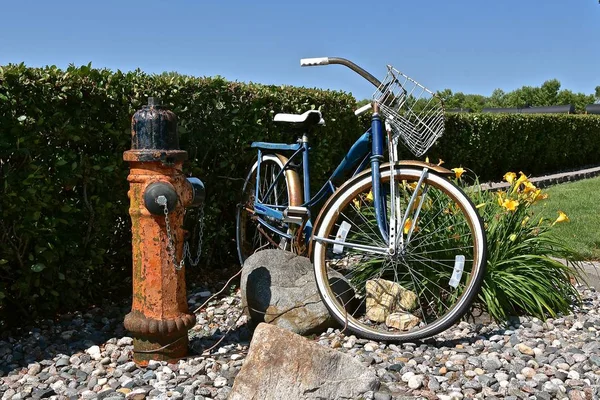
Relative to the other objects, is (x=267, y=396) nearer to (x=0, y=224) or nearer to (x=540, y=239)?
(x=0, y=224)

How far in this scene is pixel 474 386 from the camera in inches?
110

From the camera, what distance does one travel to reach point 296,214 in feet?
13.3

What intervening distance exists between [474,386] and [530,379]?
32 cm

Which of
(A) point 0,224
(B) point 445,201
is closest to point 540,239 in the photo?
(B) point 445,201

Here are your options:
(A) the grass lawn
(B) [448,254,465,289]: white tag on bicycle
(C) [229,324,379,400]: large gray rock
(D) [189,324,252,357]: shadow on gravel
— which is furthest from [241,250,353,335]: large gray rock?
(A) the grass lawn

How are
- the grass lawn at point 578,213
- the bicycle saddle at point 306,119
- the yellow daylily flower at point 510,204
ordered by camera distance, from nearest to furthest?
the yellow daylily flower at point 510,204
the bicycle saddle at point 306,119
the grass lawn at point 578,213

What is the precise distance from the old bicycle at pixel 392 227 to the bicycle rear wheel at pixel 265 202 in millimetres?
16

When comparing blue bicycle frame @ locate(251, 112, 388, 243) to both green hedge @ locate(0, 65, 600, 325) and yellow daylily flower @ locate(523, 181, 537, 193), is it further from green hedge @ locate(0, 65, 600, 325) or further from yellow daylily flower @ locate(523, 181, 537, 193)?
yellow daylily flower @ locate(523, 181, 537, 193)

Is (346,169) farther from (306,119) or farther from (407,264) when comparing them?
(407,264)

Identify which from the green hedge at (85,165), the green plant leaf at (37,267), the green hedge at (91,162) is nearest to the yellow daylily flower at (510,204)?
the green hedge at (91,162)

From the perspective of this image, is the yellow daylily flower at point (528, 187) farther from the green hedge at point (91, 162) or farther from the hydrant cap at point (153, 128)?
the hydrant cap at point (153, 128)

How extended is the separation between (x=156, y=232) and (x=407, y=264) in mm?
1499

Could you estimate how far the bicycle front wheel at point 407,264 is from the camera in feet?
10.8

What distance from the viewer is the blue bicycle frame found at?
11.2ft
